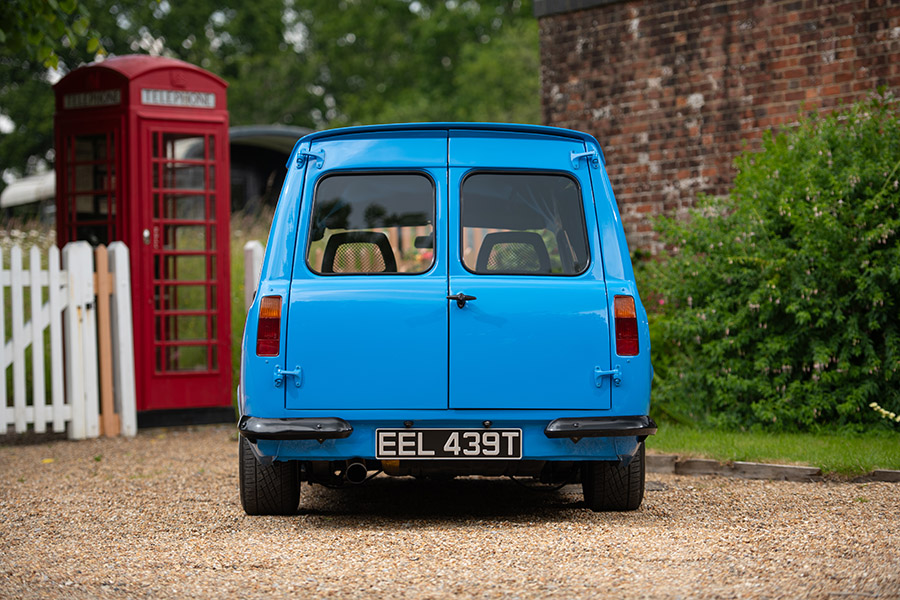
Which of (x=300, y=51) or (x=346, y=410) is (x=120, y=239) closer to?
(x=346, y=410)

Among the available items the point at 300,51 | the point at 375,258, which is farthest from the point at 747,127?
the point at 300,51

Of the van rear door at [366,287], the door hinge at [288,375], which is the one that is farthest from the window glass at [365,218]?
the door hinge at [288,375]

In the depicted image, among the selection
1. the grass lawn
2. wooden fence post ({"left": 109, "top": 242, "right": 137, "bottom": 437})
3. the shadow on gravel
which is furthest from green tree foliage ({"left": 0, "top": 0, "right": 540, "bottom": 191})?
the shadow on gravel

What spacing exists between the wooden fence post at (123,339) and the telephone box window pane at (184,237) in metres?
0.60

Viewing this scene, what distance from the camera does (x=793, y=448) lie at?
265 inches

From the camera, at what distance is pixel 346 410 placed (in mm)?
4648

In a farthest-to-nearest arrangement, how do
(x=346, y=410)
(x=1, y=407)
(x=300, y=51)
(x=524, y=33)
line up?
(x=300, y=51) < (x=524, y=33) < (x=1, y=407) < (x=346, y=410)

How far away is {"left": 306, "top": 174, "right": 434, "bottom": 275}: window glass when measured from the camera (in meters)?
4.86

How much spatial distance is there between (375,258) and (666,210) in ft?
18.1

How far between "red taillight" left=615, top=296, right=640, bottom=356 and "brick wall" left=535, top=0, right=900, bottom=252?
4.94 meters

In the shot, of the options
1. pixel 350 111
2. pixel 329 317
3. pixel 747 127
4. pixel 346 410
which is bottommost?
pixel 346 410

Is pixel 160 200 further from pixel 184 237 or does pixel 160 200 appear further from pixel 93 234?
pixel 93 234

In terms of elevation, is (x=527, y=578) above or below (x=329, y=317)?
below

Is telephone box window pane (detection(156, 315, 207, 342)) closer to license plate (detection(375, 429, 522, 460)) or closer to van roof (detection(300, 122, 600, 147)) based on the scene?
van roof (detection(300, 122, 600, 147))
